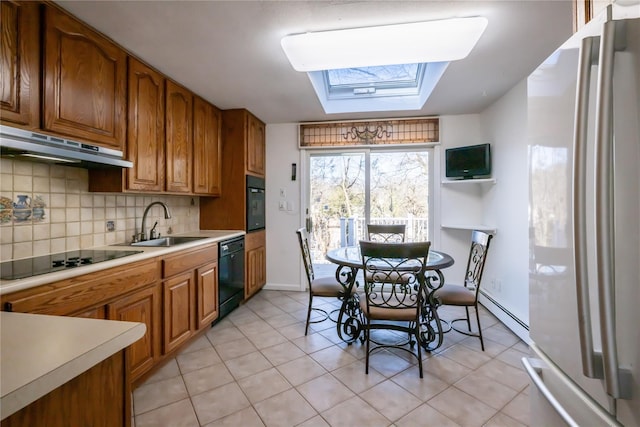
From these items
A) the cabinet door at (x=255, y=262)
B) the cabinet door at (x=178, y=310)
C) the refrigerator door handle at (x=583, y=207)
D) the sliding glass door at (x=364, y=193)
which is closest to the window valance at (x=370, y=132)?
the sliding glass door at (x=364, y=193)

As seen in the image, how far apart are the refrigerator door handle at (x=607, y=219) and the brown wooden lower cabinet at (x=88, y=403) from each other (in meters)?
1.18

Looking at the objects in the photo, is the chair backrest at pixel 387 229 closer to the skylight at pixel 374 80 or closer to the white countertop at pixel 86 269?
the skylight at pixel 374 80

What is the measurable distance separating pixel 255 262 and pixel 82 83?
2.48 m

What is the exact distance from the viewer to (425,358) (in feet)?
7.31

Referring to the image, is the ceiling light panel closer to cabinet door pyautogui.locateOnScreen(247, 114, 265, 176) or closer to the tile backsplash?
cabinet door pyautogui.locateOnScreen(247, 114, 265, 176)

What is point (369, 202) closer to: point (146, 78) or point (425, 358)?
point (425, 358)

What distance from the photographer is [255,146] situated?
365 cm

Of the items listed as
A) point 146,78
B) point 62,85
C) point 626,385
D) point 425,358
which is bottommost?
point 425,358

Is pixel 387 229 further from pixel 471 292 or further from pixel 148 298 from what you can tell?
pixel 148 298

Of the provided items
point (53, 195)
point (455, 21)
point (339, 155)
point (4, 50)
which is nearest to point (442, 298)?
point (455, 21)

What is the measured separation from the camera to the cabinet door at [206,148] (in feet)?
9.57

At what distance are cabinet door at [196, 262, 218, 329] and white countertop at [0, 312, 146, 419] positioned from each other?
5.52 feet

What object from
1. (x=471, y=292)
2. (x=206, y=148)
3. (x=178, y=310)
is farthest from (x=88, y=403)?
(x=206, y=148)

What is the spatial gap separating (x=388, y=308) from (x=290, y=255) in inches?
81.8
